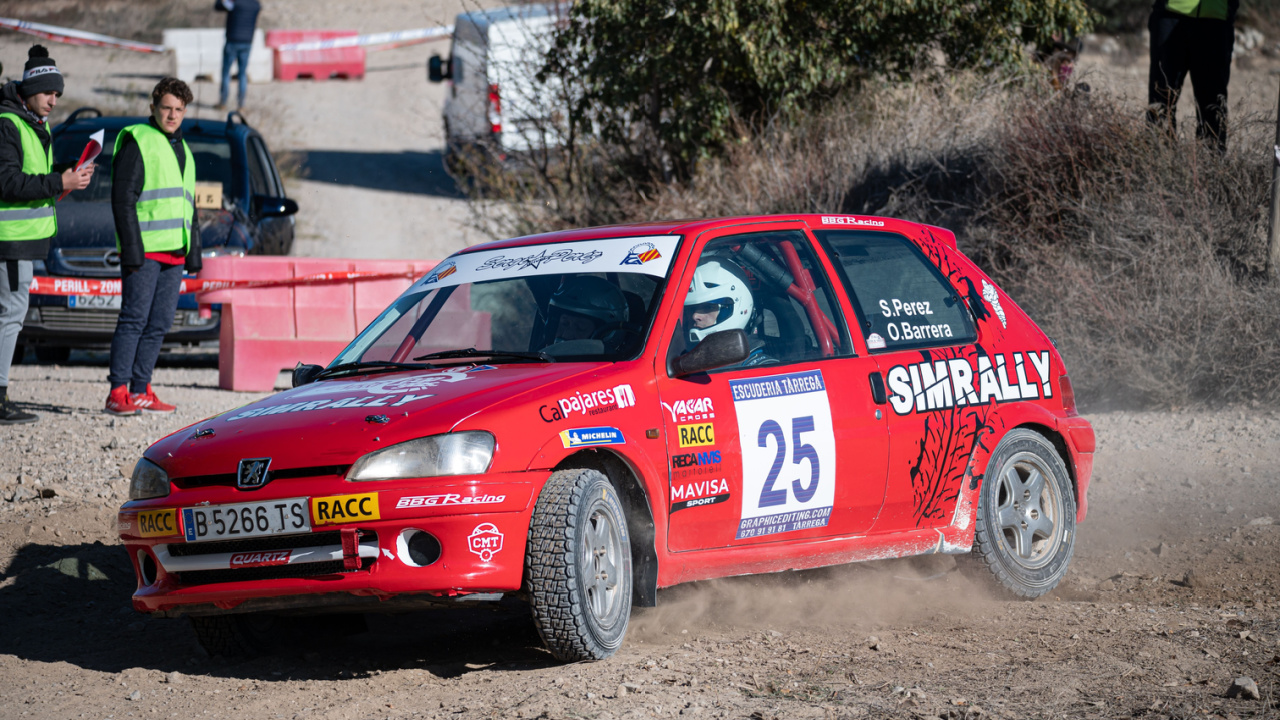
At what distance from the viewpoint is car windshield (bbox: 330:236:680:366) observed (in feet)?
16.3

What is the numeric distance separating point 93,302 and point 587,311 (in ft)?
24.8

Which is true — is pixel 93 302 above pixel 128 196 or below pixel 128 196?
below

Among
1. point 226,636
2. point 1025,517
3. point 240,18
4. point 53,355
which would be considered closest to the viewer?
point 226,636

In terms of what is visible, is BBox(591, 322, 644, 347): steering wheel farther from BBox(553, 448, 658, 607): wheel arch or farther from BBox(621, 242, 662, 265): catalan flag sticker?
BBox(553, 448, 658, 607): wheel arch

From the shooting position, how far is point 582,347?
4945 millimetres

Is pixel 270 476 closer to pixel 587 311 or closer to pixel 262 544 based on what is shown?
pixel 262 544

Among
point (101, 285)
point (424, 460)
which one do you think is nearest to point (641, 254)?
point (424, 460)

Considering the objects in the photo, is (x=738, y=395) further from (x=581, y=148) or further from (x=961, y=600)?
(x=581, y=148)

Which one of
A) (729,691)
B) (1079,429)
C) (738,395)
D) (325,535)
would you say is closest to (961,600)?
(1079,429)

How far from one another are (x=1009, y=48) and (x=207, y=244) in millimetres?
9512

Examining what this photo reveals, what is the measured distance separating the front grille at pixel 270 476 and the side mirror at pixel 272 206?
24.5ft

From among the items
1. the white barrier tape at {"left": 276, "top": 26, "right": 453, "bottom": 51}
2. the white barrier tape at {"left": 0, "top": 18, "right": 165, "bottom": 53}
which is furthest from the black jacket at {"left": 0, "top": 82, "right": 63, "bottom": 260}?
the white barrier tape at {"left": 276, "top": 26, "right": 453, "bottom": 51}

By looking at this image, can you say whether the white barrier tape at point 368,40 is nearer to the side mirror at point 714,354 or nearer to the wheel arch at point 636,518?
the side mirror at point 714,354

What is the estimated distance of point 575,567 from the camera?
416 cm
